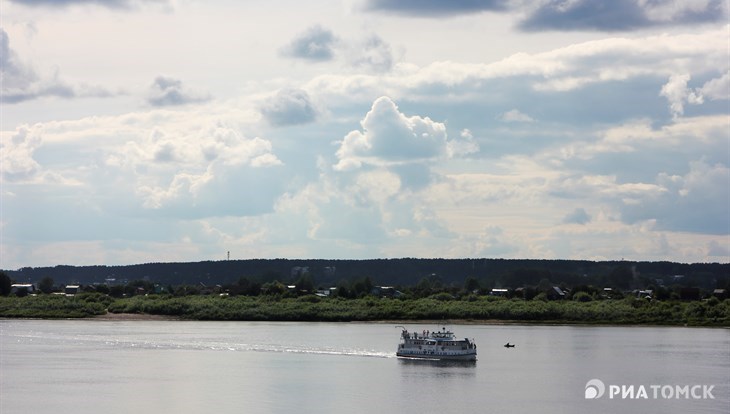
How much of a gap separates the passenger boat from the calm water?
157 centimetres

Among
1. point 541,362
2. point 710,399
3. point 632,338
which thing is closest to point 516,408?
point 710,399

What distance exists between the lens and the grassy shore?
574ft

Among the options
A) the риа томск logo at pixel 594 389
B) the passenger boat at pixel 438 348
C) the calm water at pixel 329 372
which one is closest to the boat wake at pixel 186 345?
the calm water at pixel 329 372

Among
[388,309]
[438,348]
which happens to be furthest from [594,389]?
[388,309]

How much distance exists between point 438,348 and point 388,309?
7219 cm

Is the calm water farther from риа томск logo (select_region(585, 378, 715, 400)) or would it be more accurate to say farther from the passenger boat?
the passenger boat

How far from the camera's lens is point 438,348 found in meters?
109

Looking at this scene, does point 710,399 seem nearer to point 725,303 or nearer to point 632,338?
point 632,338

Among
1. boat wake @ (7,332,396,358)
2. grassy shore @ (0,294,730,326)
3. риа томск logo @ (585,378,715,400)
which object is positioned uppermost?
grassy shore @ (0,294,730,326)

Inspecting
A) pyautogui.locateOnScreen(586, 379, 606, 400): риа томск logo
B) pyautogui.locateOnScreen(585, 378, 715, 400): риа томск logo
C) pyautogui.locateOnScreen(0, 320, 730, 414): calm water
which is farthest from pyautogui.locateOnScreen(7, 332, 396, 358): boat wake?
pyautogui.locateOnScreen(585, 378, 715, 400): риа томск logo

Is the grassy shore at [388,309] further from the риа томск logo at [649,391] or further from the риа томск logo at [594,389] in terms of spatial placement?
the риа томск logo at [649,391]

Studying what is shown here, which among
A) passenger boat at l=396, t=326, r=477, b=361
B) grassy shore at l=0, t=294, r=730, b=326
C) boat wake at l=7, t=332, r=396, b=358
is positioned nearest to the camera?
passenger boat at l=396, t=326, r=477, b=361

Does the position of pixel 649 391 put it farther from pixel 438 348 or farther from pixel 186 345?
pixel 186 345

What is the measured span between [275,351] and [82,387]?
32607 mm
